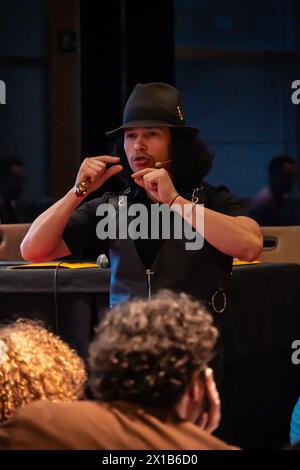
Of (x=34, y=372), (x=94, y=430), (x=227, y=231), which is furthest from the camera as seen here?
(x=227, y=231)

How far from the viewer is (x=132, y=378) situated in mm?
1312

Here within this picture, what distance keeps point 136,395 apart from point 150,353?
0.07m

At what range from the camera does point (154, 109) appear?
7.52 feet

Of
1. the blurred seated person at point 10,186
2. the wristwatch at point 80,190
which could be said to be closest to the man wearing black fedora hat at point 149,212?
the wristwatch at point 80,190

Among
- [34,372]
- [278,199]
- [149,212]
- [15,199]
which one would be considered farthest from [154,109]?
[278,199]

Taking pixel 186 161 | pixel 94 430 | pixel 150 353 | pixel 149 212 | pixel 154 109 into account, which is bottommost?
pixel 94 430

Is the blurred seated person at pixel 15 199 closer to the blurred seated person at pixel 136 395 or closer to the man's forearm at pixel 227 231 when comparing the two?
the man's forearm at pixel 227 231

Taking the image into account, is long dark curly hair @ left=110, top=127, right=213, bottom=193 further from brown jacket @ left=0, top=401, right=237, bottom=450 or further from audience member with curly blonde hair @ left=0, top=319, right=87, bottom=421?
brown jacket @ left=0, top=401, right=237, bottom=450

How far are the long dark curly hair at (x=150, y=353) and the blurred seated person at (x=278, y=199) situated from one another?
409cm

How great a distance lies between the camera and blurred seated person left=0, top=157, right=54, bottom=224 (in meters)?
5.07

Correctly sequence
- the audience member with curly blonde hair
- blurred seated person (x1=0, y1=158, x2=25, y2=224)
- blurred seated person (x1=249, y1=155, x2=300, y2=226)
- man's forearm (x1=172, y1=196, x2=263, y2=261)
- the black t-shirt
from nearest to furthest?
the audience member with curly blonde hair
man's forearm (x1=172, y1=196, x2=263, y2=261)
the black t-shirt
blurred seated person (x1=0, y1=158, x2=25, y2=224)
blurred seated person (x1=249, y1=155, x2=300, y2=226)

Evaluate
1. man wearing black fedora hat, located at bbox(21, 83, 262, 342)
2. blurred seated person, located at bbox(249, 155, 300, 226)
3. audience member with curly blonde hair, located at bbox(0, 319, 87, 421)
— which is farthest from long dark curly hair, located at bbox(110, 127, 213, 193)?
blurred seated person, located at bbox(249, 155, 300, 226)

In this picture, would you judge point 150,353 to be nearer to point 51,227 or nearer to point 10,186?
point 51,227

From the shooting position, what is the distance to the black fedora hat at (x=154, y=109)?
7.47ft
